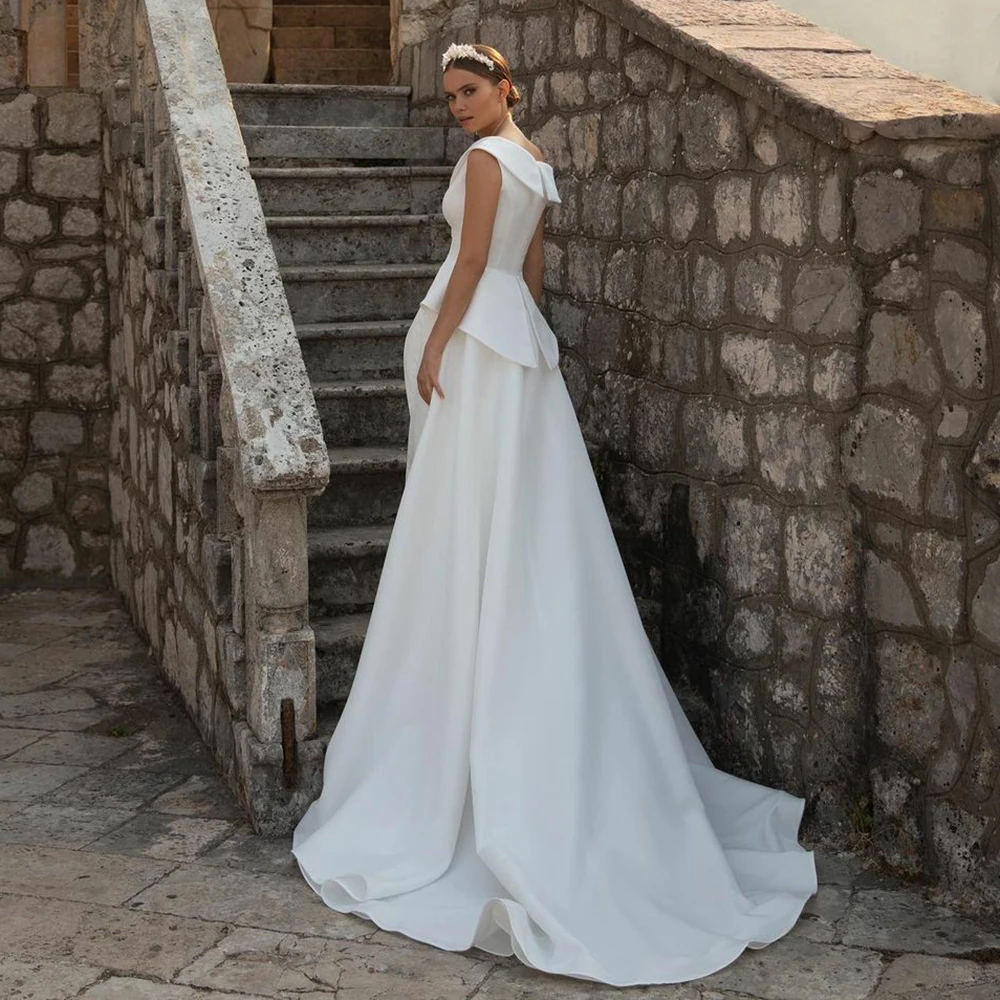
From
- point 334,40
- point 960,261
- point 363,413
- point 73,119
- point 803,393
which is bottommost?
point 363,413

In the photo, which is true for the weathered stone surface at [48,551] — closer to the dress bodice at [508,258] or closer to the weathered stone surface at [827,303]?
the dress bodice at [508,258]

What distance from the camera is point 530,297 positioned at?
4.24m

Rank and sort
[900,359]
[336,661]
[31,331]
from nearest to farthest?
[900,359], [336,661], [31,331]

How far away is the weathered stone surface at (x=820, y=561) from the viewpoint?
3984 mm

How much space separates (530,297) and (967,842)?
1.82 meters

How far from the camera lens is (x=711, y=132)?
4359 millimetres

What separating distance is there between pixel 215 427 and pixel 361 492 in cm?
68

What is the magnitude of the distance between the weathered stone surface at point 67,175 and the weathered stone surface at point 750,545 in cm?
391

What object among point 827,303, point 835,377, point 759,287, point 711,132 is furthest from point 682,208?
point 835,377

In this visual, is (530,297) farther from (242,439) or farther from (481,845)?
(481,845)

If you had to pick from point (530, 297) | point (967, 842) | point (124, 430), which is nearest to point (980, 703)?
point (967, 842)

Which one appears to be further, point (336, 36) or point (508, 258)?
point (336, 36)

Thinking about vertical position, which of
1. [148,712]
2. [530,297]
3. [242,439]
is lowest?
[148,712]

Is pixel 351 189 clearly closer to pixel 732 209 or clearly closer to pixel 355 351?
pixel 355 351
